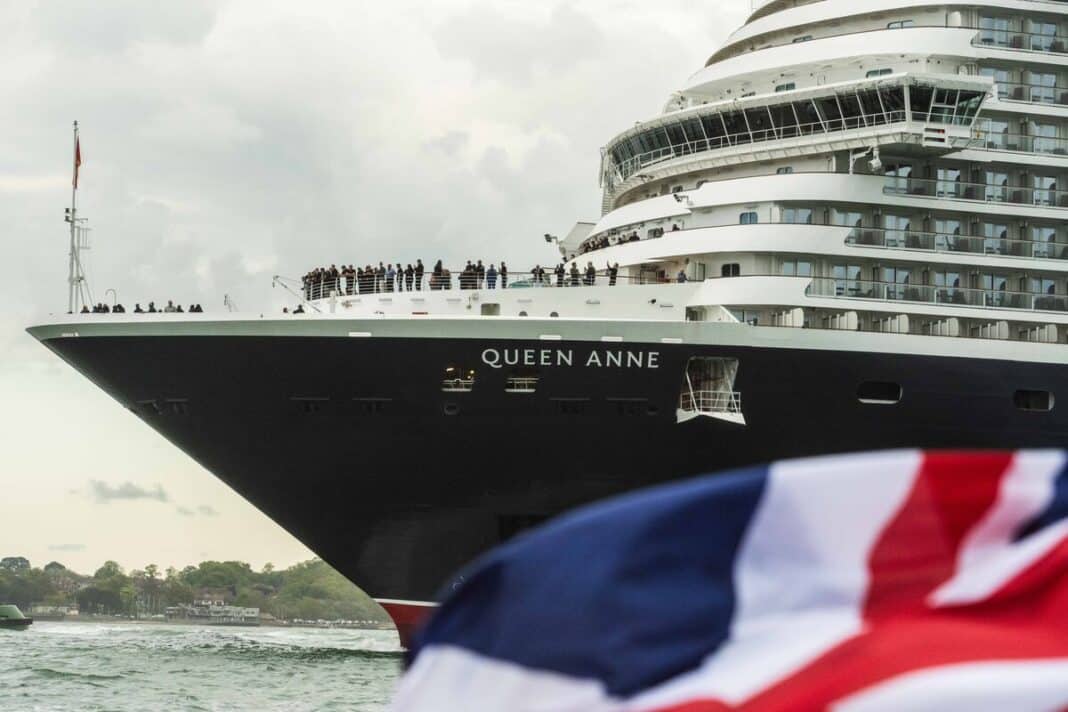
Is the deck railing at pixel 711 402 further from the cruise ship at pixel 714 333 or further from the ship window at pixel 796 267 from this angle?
the ship window at pixel 796 267

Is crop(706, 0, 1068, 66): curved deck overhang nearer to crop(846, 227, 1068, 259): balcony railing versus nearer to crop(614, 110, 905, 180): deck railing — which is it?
crop(614, 110, 905, 180): deck railing

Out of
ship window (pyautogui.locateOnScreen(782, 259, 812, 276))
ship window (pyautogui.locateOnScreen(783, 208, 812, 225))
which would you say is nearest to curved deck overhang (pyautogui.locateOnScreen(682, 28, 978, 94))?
ship window (pyautogui.locateOnScreen(783, 208, 812, 225))

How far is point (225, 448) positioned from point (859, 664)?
98.4 ft

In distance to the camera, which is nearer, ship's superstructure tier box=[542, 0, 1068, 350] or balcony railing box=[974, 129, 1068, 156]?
ship's superstructure tier box=[542, 0, 1068, 350]

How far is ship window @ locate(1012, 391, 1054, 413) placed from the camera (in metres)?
31.1

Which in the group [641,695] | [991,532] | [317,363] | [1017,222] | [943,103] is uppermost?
[943,103]

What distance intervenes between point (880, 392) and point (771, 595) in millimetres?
28014

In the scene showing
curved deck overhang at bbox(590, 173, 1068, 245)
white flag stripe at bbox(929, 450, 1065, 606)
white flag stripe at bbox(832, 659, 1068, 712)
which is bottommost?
white flag stripe at bbox(832, 659, 1068, 712)

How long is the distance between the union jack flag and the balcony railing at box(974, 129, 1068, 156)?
31.9 meters

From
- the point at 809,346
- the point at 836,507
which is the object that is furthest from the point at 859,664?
the point at 809,346

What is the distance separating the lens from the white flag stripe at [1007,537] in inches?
126

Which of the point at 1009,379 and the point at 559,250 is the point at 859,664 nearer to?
the point at 1009,379

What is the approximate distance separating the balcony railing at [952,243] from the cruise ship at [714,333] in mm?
43

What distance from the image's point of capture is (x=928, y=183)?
109ft
